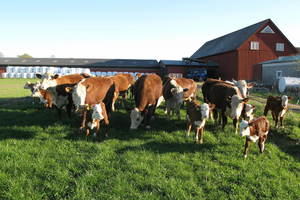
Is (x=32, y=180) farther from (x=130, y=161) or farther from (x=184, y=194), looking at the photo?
(x=184, y=194)

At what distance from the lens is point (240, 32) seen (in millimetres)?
41500

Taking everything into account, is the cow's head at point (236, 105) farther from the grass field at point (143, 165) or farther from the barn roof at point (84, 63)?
the barn roof at point (84, 63)

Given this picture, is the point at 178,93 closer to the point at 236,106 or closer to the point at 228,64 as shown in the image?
the point at 236,106

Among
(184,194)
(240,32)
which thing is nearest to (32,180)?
(184,194)

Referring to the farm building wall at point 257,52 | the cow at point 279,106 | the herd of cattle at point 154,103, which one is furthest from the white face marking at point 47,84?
the farm building wall at point 257,52

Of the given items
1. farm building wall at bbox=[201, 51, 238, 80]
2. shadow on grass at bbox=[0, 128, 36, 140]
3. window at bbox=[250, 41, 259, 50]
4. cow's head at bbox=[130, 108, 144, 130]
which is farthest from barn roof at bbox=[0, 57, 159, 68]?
shadow on grass at bbox=[0, 128, 36, 140]

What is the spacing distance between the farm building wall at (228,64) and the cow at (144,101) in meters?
30.2

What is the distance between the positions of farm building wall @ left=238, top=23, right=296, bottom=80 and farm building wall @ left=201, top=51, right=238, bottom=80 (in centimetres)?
92

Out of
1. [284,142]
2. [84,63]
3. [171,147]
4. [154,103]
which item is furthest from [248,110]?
[84,63]

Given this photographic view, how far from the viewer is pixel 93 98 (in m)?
8.08

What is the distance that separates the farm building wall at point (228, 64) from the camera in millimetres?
36969

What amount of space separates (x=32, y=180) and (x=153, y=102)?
5.23 m

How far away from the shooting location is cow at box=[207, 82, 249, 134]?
7.50 meters

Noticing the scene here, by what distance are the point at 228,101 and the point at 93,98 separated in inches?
182
